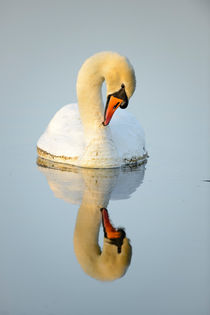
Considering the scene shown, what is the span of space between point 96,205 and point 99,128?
2235mm

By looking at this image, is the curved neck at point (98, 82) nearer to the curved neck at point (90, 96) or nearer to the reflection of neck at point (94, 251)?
the curved neck at point (90, 96)

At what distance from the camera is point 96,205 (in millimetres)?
8594

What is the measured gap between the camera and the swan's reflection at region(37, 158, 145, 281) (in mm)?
6922

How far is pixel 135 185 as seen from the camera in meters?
9.70

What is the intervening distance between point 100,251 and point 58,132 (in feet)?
14.2

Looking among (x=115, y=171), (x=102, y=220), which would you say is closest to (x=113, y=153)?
(x=115, y=171)

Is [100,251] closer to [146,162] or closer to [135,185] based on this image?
[135,185]

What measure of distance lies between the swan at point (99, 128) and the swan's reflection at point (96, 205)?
18 centimetres

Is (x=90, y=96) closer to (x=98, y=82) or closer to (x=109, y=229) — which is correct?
(x=98, y=82)

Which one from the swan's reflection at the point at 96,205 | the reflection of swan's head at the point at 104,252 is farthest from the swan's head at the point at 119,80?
the reflection of swan's head at the point at 104,252

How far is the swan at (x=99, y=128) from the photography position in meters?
10.1

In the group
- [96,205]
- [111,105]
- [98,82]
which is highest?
[98,82]

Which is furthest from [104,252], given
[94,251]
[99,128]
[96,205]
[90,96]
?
[90,96]

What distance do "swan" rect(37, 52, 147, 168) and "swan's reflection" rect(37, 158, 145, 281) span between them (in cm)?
18
